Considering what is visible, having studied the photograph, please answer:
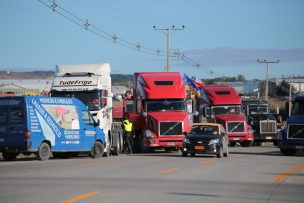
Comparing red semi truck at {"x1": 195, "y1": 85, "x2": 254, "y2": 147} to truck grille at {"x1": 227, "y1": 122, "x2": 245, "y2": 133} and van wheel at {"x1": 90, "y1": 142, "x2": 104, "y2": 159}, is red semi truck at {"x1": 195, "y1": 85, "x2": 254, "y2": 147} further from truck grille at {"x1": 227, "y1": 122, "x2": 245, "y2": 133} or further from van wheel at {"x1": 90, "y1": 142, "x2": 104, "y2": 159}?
van wheel at {"x1": 90, "y1": 142, "x2": 104, "y2": 159}

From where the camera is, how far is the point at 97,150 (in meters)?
32.4

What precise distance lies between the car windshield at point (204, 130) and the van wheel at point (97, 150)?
454 cm

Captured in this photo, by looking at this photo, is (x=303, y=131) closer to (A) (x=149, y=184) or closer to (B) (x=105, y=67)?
(B) (x=105, y=67)

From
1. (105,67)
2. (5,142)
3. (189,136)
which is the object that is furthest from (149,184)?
(105,67)

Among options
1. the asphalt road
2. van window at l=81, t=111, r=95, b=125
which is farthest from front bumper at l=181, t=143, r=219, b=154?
the asphalt road

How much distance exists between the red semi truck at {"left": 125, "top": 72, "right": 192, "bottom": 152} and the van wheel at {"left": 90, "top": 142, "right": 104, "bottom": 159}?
5.23 meters

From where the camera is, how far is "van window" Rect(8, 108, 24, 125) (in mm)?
27941

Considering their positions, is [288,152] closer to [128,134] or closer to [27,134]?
[128,134]

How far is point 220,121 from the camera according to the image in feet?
155

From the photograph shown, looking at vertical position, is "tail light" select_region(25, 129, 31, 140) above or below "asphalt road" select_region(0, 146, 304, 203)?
above

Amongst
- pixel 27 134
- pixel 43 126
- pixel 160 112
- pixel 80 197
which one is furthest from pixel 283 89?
pixel 80 197

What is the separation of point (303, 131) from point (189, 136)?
21.7ft

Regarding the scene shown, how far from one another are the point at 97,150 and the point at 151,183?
47.4ft

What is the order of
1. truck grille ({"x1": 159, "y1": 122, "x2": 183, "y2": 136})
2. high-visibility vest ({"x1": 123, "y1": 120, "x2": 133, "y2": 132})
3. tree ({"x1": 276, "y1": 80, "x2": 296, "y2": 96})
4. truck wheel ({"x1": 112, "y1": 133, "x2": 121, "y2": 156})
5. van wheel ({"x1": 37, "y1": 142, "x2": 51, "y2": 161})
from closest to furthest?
van wheel ({"x1": 37, "y1": 142, "x2": 51, "y2": 161}) → truck wheel ({"x1": 112, "y1": 133, "x2": 121, "y2": 156}) → truck grille ({"x1": 159, "y1": 122, "x2": 183, "y2": 136}) → high-visibility vest ({"x1": 123, "y1": 120, "x2": 133, "y2": 132}) → tree ({"x1": 276, "y1": 80, "x2": 296, "y2": 96})
